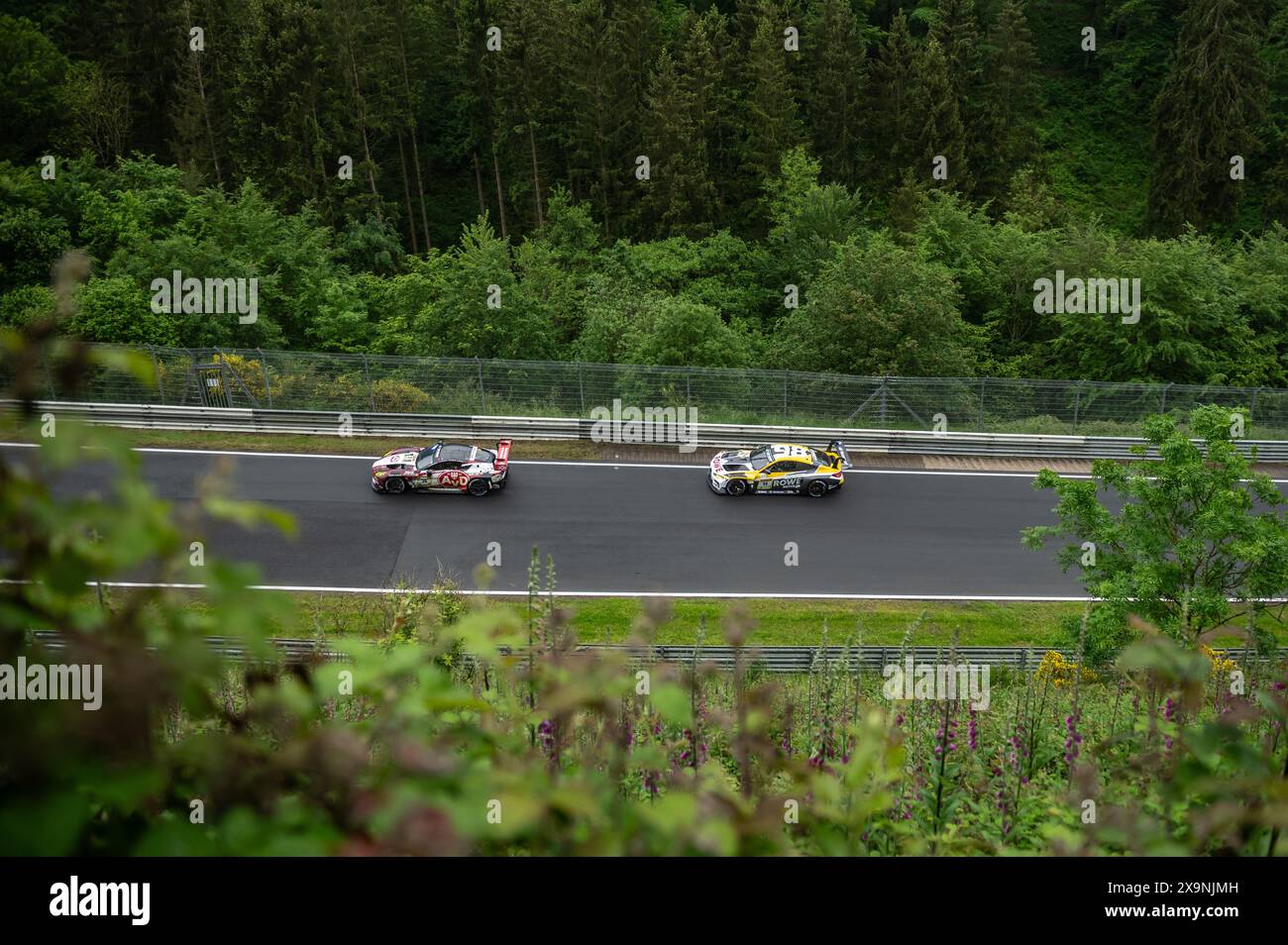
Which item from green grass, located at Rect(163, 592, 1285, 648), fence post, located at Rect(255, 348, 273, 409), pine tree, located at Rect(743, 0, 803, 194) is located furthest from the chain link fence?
pine tree, located at Rect(743, 0, 803, 194)

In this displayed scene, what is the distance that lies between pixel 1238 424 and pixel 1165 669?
2066 centimetres

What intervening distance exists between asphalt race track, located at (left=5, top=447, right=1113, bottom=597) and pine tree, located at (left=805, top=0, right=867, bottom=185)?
32.7 meters

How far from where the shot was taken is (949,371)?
3662 centimetres

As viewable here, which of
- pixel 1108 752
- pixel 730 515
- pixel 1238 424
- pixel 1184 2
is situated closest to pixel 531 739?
pixel 1108 752

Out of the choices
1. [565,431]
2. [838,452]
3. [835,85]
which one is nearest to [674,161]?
[835,85]

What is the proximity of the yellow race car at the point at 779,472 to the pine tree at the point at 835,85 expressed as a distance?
3348 cm

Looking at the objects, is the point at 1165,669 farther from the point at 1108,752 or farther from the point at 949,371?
the point at 949,371

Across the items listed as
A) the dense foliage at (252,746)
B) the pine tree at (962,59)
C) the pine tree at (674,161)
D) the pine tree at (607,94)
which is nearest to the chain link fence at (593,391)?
the pine tree at (674,161)

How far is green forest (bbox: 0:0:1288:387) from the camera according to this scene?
40281 millimetres

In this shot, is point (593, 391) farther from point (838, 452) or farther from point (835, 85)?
point (835, 85)

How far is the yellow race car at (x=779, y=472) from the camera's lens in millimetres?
29031

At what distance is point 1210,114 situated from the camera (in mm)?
56562

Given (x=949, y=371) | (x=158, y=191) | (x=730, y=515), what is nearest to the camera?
(x=730, y=515)

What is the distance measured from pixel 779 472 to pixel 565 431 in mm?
6730
